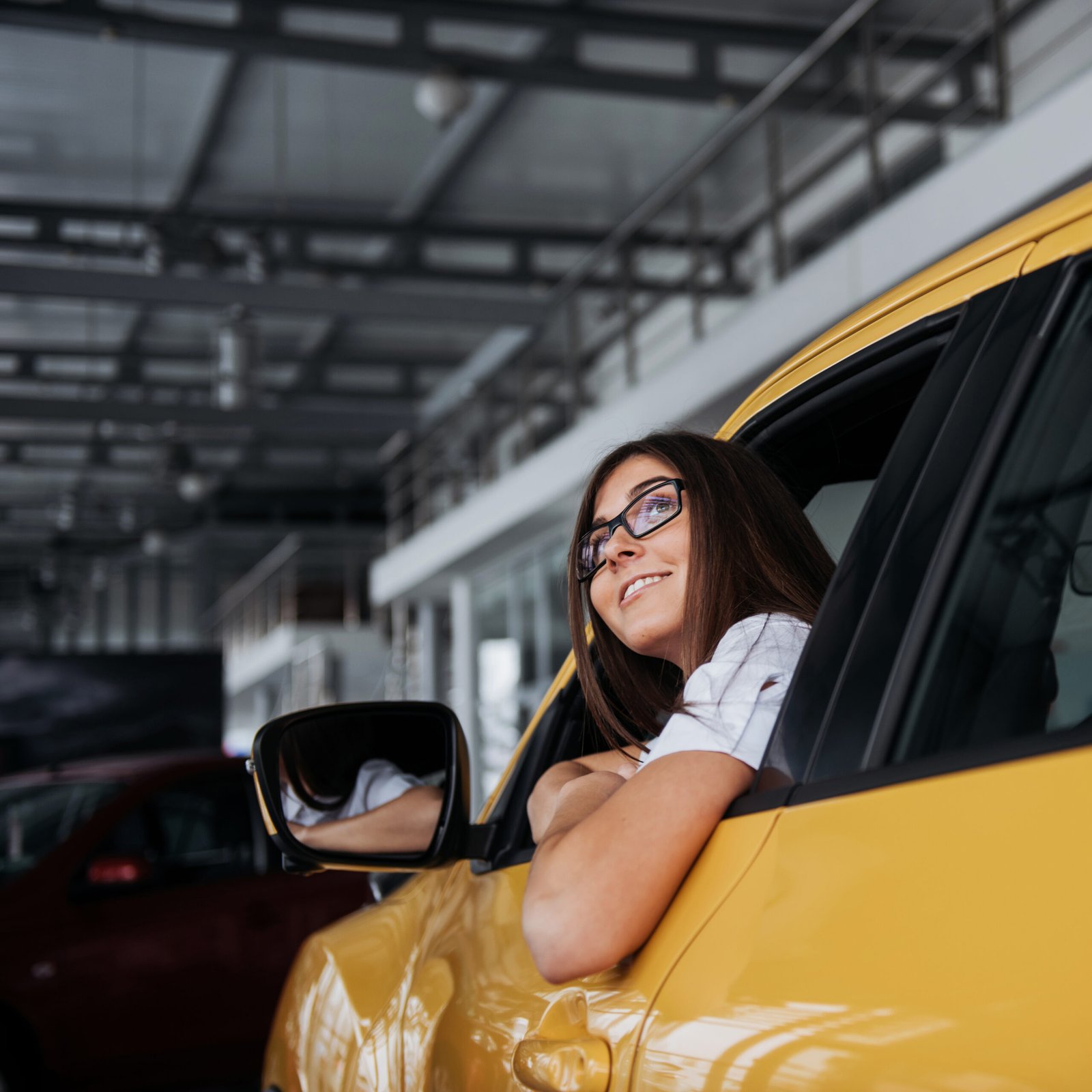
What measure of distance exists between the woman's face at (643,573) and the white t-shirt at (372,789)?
1.25 ft

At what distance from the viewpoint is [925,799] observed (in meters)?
0.74

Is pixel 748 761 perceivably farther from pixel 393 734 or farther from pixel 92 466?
pixel 92 466

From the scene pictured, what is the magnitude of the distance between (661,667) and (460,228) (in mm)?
11510

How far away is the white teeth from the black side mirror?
30cm

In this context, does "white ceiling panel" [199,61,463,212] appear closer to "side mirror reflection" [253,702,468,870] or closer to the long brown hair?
"side mirror reflection" [253,702,468,870]

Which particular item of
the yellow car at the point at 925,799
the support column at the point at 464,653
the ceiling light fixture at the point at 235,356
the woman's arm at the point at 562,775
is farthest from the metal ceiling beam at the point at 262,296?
the yellow car at the point at 925,799

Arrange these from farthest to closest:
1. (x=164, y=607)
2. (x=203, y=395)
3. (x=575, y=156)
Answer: (x=164, y=607)
(x=203, y=395)
(x=575, y=156)

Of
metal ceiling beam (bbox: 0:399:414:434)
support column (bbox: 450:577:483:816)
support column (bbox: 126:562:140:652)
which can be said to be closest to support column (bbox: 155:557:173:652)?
support column (bbox: 126:562:140:652)

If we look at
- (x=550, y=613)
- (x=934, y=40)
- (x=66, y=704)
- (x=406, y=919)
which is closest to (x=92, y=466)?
(x=66, y=704)

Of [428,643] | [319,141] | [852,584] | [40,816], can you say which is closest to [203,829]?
[40,816]

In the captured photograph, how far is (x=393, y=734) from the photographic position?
5.41ft

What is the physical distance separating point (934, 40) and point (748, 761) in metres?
10.1

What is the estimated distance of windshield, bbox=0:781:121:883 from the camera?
4.81 m

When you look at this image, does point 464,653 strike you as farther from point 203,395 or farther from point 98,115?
point 98,115
